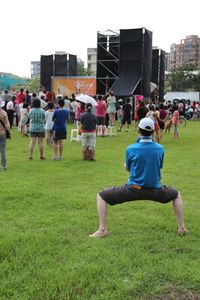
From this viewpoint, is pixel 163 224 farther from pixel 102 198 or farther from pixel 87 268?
pixel 87 268

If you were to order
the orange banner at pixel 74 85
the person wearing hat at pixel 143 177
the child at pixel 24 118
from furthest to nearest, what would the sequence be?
the orange banner at pixel 74 85 → the child at pixel 24 118 → the person wearing hat at pixel 143 177

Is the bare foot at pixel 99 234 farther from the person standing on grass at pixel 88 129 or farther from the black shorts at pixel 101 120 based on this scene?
the black shorts at pixel 101 120

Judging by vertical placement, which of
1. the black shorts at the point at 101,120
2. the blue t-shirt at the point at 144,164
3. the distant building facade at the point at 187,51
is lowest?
the blue t-shirt at the point at 144,164

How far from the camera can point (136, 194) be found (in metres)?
4.71

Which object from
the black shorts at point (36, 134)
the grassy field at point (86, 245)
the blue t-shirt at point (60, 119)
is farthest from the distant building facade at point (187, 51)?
the grassy field at point (86, 245)

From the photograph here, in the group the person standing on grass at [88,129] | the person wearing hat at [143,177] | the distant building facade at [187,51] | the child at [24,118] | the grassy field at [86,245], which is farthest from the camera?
the distant building facade at [187,51]

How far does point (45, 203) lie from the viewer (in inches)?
252

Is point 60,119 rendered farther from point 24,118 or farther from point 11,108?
point 11,108

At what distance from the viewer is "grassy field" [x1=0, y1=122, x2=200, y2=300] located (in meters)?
3.60

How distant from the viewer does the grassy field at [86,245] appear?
11.8 feet

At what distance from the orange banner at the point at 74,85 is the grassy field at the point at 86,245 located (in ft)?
71.4

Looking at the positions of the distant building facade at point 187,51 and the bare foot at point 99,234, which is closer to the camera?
the bare foot at point 99,234

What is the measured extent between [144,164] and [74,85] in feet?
86.2

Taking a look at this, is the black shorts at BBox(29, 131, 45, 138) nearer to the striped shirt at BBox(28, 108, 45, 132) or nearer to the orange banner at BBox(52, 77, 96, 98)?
the striped shirt at BBox(28, 108, 45, 132)
